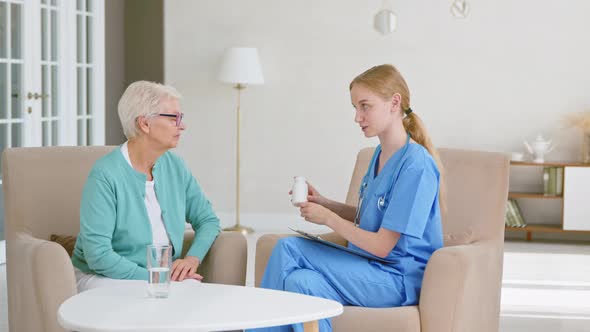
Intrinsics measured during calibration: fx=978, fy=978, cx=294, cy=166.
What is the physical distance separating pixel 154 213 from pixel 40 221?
16.5 inches

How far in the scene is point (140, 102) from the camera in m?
3.22

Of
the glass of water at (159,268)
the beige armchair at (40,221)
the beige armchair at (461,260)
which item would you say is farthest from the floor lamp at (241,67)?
the glass of water at (159,268)

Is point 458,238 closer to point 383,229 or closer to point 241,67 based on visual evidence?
point 383,229

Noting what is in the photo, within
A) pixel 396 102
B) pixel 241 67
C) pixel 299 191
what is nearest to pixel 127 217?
pixel 299 191

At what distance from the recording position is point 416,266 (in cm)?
312

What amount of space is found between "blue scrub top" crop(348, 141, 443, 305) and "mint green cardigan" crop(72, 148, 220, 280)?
1.96ft

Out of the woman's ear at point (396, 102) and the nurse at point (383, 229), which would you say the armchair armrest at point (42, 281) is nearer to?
the nurse at point (383, 229)

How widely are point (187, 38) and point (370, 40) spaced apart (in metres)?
1.47

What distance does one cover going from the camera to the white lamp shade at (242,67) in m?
7.43

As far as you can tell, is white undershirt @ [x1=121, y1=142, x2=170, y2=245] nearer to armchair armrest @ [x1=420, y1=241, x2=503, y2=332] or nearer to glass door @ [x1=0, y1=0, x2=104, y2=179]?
armchair armrest @ [x1=420, y1=241, x2=503, y2=332]

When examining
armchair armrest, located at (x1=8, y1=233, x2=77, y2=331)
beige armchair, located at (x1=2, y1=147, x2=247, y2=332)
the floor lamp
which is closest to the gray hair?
beige armchair, located at (x1=2, y1=147, x2=247, y2=332)

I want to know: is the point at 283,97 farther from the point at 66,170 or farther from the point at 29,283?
the point at 29,283

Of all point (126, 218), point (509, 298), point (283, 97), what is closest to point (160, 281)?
point (126, 218)

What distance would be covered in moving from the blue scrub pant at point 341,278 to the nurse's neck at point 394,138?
1.26 ft
